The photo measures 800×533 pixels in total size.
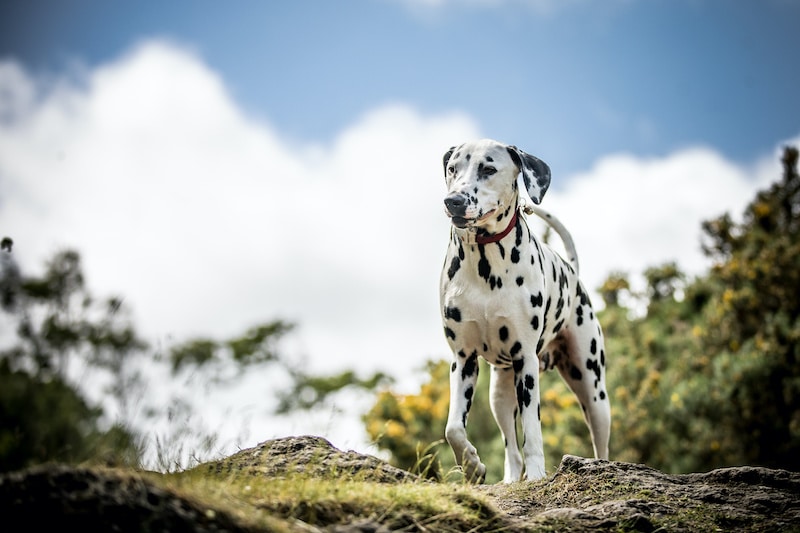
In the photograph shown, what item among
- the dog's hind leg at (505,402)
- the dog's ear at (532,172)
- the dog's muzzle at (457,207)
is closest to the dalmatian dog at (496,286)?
the dog's ear at (532,172)

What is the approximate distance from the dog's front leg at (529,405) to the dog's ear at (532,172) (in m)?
1.17

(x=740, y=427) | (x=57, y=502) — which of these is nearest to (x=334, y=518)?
(x=57, y=502)

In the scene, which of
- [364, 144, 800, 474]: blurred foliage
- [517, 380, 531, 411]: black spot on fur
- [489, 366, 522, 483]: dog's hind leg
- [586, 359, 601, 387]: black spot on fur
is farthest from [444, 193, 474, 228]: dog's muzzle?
[364, 144, 800, 474]: blurred foliage

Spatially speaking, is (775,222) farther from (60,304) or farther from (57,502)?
(60,304)

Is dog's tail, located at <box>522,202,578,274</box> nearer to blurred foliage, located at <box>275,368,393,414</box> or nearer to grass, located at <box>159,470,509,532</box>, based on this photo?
grass, located at <box>159,470,509,532</box>

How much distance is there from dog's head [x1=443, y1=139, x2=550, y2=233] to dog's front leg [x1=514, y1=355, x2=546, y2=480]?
39.5 inches

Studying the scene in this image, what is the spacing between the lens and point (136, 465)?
352cm

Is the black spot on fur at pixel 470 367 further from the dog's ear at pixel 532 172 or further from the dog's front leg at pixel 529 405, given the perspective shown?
the dog's ear at pixel 532 172

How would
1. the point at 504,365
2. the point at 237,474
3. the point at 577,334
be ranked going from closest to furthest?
the point at 237,474, the point at 504,365, the point at 577,334

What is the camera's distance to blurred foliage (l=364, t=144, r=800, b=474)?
10.5 meters

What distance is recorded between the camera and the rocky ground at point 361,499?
291 cm

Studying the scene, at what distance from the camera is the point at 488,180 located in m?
5.35

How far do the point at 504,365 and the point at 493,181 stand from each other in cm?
142

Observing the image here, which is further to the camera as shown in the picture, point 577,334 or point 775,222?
point 775,222
